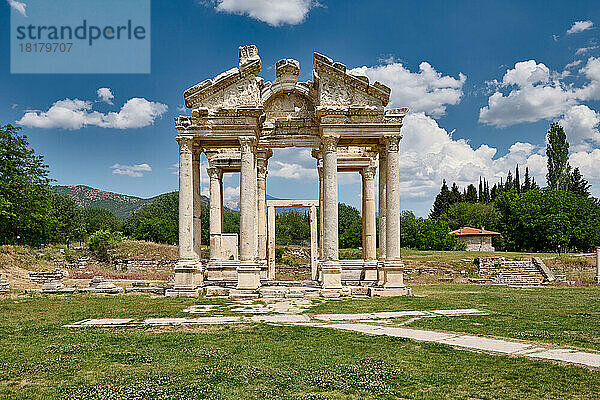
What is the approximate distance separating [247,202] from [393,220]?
6.56 metres

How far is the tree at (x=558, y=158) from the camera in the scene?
79.8m

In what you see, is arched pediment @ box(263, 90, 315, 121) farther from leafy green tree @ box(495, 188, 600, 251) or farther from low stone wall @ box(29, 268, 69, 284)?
leafy green tree @ box(495, 188, 600, 251)

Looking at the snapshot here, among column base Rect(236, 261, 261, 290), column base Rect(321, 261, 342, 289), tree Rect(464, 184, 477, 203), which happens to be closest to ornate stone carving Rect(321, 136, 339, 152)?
column base Rect(321, 261, 342, 289)

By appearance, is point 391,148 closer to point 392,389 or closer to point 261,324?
point 261,324

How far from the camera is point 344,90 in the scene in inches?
832

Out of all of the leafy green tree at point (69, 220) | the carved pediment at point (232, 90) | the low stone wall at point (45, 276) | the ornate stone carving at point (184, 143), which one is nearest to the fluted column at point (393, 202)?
the carved pediment at point (232, 90)

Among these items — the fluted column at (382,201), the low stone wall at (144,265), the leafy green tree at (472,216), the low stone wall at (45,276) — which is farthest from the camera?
the leafy green tree at (472,216)

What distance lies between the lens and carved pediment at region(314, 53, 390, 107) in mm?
20938

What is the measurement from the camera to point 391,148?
21125 mm

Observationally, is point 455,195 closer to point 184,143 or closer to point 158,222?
point 158,222

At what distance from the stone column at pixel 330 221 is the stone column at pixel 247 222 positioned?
10.2 ft

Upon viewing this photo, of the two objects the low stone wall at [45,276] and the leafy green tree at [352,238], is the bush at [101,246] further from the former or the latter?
the leafy green tree at [352,238]

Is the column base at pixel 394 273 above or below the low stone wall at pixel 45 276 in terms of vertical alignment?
above

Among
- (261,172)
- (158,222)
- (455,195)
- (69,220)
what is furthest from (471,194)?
(261,172)
